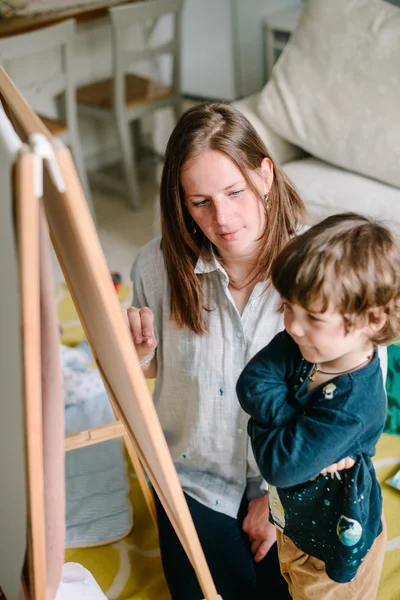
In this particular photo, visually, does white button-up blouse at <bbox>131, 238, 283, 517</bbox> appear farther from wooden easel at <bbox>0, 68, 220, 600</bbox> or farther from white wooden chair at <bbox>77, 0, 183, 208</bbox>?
white wooden chair at <bbox>77, 0, 183, 208</bbox>

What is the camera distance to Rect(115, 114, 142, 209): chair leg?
306cm

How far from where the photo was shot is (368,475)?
0.94 metres

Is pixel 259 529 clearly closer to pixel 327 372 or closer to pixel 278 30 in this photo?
pixel 327 372

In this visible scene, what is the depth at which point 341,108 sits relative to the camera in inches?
Result: 80.4

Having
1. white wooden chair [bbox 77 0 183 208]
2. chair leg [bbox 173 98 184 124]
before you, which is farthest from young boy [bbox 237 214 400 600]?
chair leg [bbox 173 98 184 124]

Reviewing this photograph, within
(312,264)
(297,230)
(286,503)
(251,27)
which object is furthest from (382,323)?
(251,27)

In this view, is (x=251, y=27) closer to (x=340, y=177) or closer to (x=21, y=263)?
(x=340, y=177)

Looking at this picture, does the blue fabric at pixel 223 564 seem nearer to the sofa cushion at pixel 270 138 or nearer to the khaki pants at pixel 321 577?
the khaki pants at pixel 321 577

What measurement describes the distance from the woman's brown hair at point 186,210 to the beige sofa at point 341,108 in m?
0.73

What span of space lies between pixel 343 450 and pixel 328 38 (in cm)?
163

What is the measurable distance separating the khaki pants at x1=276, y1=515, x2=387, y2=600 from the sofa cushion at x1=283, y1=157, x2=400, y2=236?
102 cm

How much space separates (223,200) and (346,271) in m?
0.37

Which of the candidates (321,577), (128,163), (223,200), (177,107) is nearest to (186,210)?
(223,200)

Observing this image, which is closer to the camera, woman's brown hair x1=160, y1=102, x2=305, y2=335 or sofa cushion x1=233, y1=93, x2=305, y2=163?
woman's brown hair x1=160, y1=102, x2=305, y2=335
